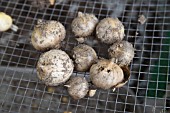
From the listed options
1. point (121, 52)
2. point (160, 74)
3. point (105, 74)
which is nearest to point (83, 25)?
point (121, 52)

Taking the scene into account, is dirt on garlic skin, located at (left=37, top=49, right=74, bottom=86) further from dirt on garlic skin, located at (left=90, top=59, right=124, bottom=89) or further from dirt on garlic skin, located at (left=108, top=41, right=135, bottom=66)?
dirt on garlic skin, located at (left=108, top=41, right=135, bottom=66)

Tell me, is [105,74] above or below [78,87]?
above

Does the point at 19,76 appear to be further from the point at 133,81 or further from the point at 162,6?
the point at 162,6

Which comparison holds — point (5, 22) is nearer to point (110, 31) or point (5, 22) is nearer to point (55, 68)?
point (55, 68)

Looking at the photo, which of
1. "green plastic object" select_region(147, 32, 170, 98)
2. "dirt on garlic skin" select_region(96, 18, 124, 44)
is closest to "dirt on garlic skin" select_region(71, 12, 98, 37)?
"dirt on garlic skin" select_region(96, 18, 124, 44)

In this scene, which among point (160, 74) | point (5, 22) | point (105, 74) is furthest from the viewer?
point (5, 22)

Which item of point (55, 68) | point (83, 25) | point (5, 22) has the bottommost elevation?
point (5, 22)
